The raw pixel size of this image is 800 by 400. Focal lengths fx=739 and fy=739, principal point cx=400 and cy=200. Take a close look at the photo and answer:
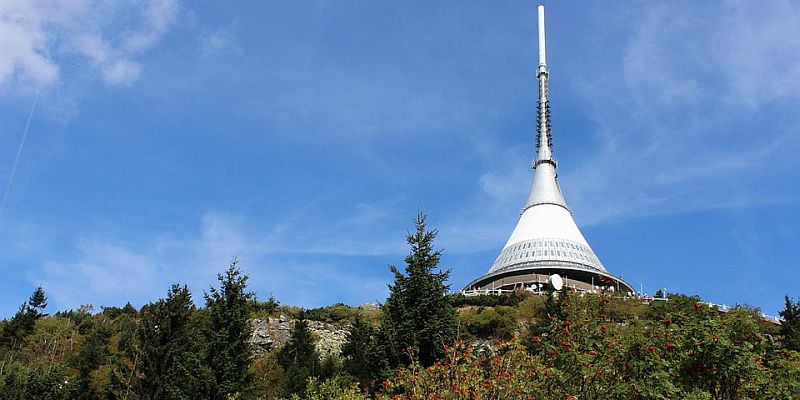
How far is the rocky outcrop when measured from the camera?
4475 centimetres

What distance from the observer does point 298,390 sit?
96.9 ft

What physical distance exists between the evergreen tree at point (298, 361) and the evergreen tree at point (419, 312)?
817 centimetres

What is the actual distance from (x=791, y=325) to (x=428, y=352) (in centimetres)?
2419

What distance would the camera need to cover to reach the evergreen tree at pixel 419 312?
2145 cm

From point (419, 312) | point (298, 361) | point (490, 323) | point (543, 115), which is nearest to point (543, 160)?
point (543, 115)

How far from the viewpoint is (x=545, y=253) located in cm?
5750

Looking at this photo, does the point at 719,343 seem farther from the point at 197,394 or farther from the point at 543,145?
the point at 543,145

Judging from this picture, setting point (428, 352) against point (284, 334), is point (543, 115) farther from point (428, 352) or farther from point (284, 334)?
point (428, 352)

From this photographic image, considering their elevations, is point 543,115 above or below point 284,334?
above

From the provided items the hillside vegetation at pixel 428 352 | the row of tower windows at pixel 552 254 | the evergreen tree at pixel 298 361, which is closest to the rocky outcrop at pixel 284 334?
the hillside vegetation at pixel 428 352

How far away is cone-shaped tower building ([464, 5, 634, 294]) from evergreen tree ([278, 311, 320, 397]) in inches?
722

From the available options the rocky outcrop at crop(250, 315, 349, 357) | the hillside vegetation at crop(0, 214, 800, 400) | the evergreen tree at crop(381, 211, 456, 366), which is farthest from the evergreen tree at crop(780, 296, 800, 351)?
the rocky outcrop at crop(250, 315, 349, 357)

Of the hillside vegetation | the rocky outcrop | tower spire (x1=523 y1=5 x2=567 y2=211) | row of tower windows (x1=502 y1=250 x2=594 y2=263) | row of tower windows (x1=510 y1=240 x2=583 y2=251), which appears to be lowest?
the hillside vegetation

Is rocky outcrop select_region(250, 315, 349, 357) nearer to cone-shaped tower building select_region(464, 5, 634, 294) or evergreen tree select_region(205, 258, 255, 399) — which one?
cone-shaped tower building select_region(464, 5, 634, 294)
